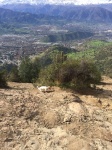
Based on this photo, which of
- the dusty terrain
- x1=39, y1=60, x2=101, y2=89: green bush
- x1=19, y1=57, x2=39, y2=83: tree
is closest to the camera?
the dusty terrain

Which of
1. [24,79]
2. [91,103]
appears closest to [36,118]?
[91,103]

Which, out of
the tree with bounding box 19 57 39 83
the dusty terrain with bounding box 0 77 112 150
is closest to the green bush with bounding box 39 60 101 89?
the dusty terrain with bounding box 0 77 112 150

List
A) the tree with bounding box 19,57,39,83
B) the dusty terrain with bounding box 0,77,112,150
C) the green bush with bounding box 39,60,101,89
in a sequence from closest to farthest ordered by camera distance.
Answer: the dusty terrain with bounding box 0,77,112,150 < the green bush with bounding box 39,60,101,89 < the tree with bounding box 19,57,39,83

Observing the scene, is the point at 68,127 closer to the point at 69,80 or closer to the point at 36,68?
the point at 69,80

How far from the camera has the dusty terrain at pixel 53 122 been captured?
11.2 metres

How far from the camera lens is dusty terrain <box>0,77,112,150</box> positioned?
1121 centimetres

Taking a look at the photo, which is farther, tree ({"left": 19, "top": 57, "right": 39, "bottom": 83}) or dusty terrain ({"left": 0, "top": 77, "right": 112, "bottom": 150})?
tree ({"left": 19, "top": 57, "right": 39, "bottom": 83})

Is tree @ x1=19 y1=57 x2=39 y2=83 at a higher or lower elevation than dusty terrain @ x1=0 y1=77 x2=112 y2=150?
lower

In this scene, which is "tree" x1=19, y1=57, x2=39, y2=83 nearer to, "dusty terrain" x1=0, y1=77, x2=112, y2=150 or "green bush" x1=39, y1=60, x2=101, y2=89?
"green bush" x1=39, y1=60, x2=101, y2=89

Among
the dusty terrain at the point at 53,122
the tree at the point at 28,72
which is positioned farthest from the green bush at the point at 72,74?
the tree at the point at 28,72

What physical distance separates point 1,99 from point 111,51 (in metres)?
113

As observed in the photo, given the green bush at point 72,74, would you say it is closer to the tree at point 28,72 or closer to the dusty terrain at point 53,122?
the dusty terrain at point 53,122

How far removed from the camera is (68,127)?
41.5 ft

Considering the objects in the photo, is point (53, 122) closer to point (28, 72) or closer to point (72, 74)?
point (72, 74)
